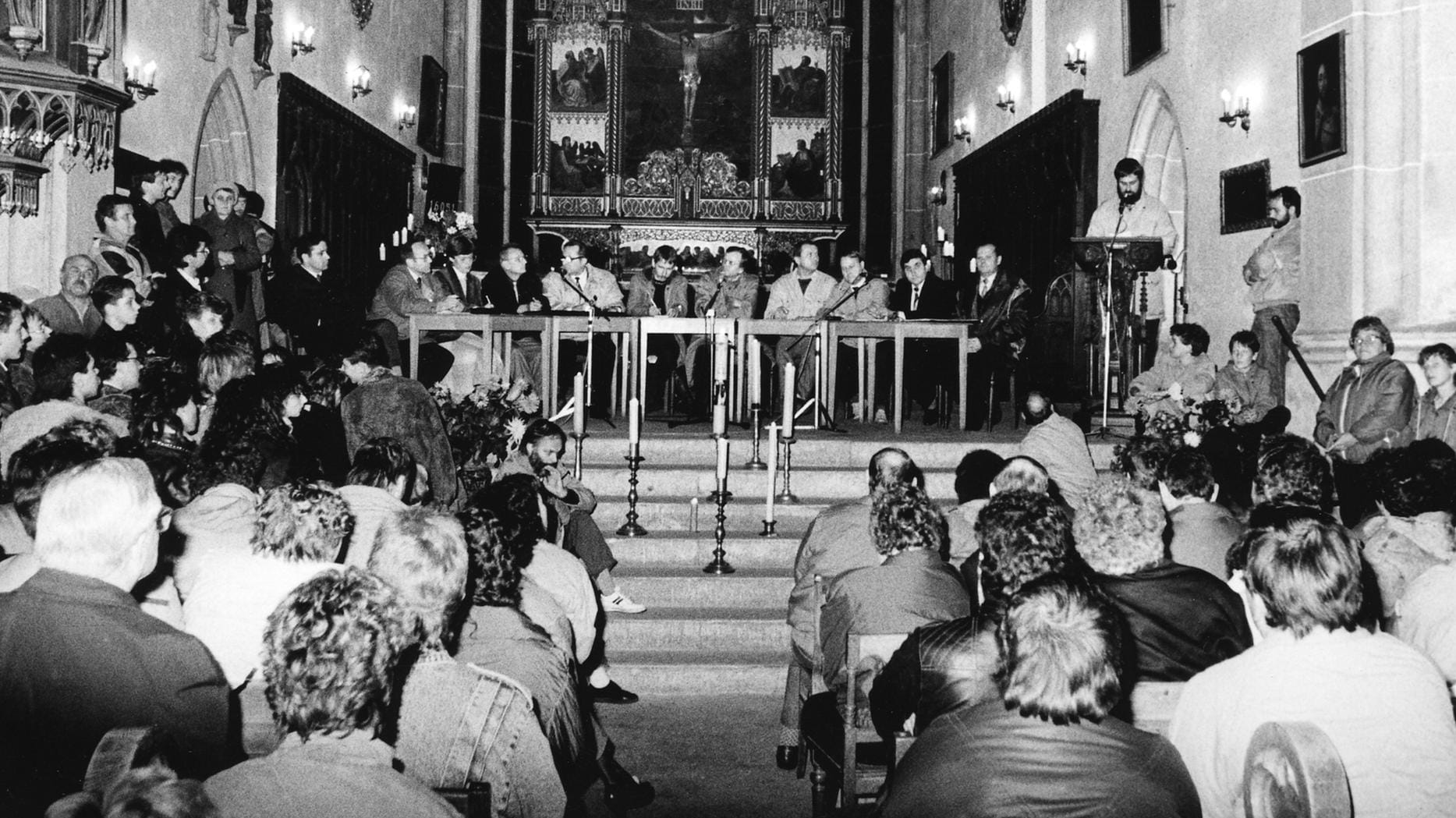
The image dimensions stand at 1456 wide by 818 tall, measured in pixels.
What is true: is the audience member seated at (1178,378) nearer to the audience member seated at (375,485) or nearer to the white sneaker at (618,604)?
the white sneaker at (618,604)

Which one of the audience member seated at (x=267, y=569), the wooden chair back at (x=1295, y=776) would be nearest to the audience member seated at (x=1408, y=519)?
the wooden chair back at (x=1295, y=776)

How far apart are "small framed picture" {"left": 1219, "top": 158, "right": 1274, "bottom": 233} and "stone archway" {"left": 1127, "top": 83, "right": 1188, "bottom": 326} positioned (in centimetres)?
128

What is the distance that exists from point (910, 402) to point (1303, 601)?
10.7 metres

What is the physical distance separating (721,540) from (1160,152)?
6.71 m

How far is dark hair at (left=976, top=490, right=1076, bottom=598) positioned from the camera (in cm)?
335

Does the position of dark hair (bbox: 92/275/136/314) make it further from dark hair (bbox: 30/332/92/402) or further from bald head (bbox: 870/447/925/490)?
bald head (bbox: 870/447/925/490)

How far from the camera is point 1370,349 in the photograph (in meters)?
7.16

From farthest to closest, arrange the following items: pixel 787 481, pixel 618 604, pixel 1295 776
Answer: pixel 787 481 < pixel 618 604 < pixel 1295 776

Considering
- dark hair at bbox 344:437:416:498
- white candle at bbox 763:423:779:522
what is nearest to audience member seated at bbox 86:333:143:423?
dark hair at bbox 344:437:416:498

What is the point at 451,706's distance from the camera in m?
2.80

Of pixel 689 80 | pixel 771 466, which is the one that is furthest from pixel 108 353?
pixel 689 80

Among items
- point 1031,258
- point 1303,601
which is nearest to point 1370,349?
point 1303,601

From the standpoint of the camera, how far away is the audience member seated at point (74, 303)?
6812 millimetres

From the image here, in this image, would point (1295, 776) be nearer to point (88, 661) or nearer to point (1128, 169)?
point (88, 661)
